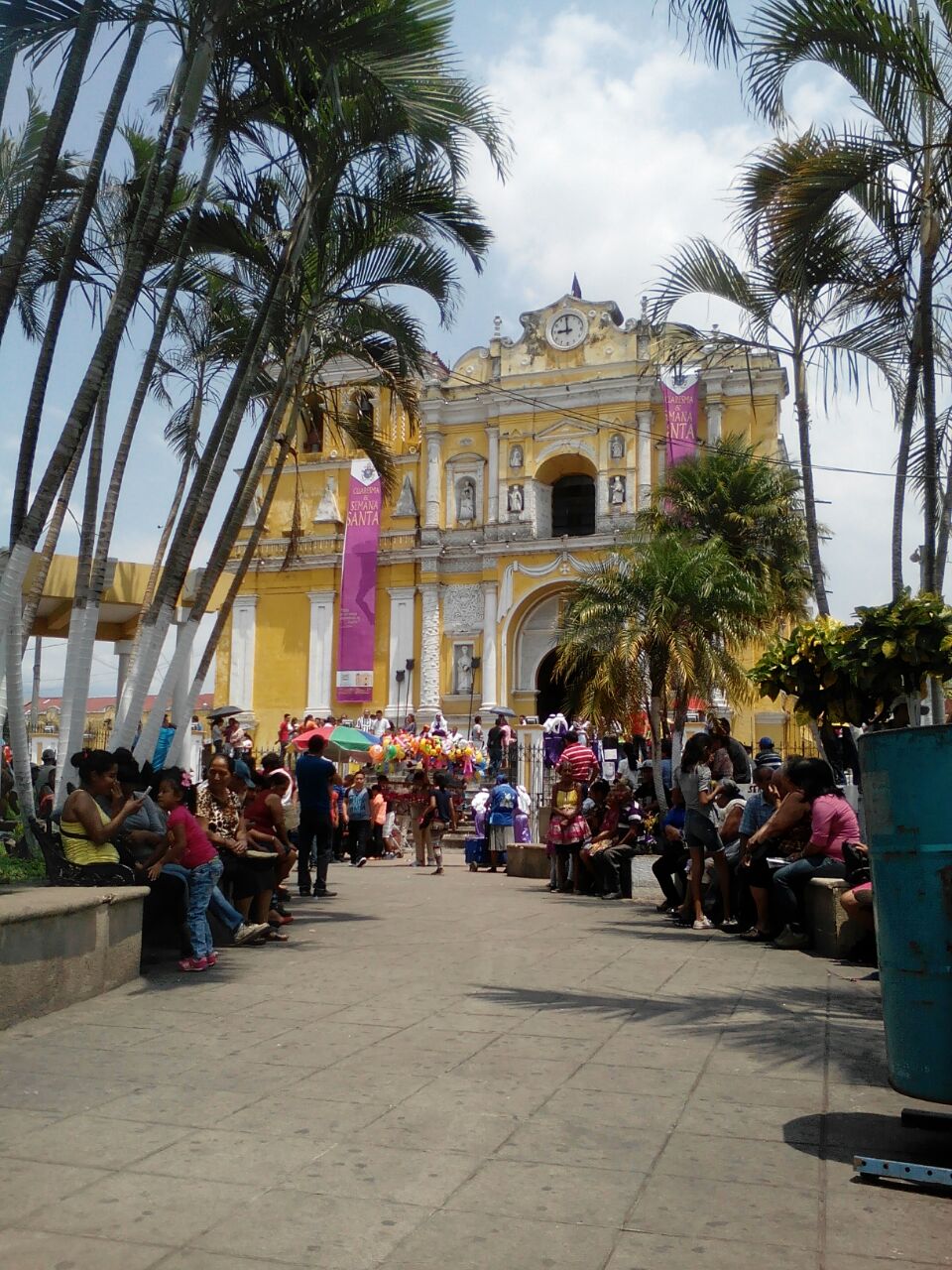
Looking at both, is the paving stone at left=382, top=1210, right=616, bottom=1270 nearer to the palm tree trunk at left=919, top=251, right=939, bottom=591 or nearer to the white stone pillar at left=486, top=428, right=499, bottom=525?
the palm tree trunk at left=919, top=251, right=939, bottom=591

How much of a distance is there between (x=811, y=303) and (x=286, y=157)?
4877mm

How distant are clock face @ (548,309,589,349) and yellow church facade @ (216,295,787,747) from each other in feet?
0.13

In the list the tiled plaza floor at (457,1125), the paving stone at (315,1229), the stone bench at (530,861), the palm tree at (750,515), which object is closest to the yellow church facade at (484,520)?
the palm tree at (750,515)

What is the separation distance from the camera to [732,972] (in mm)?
7668

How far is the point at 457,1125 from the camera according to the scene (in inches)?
166

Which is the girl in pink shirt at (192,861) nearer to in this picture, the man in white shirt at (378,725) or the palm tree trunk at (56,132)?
the palm tree trunk at (56,132)

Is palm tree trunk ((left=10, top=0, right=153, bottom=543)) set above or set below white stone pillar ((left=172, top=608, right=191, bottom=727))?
above

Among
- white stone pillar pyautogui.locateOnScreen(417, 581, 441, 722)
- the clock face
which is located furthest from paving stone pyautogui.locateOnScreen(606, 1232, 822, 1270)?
the clock face

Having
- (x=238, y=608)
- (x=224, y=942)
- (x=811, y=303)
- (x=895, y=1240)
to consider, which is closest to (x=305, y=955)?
(x=224, y=942)

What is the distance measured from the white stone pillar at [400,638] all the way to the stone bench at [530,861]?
16.9 metres

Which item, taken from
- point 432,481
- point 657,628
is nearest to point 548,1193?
point 657,628

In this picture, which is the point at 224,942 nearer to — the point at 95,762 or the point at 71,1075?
the point at 95,762

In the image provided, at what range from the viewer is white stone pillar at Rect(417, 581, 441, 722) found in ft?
108

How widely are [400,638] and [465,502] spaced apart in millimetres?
4233
